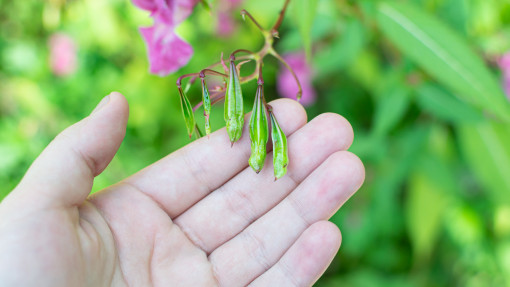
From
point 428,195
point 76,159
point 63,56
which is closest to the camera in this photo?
point 76,159

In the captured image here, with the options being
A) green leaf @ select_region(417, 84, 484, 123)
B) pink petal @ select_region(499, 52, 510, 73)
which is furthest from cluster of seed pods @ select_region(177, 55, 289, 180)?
pink petal @ select_region(499, 52, 510, 73)

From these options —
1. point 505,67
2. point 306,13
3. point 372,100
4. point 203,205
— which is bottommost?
point 372,100

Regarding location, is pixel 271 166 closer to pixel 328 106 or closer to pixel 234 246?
pixel 234 246

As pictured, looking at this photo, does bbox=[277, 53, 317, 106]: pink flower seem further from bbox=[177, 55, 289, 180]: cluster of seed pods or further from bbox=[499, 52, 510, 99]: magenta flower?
bbox=[177, 55, 289, 180]: cluster of seed pods

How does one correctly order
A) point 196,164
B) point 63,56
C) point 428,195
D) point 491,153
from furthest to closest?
point 63,56, point 428,195, point 491,153, point 196,164

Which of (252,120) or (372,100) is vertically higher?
(252,120)

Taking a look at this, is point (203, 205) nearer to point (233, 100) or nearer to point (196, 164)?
point (196, 164)

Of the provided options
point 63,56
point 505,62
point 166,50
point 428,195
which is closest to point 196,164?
point 166,50

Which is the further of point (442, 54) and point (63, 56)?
point (63, 56)

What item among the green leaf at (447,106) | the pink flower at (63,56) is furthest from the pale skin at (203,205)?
the pink flower at (63,56)
